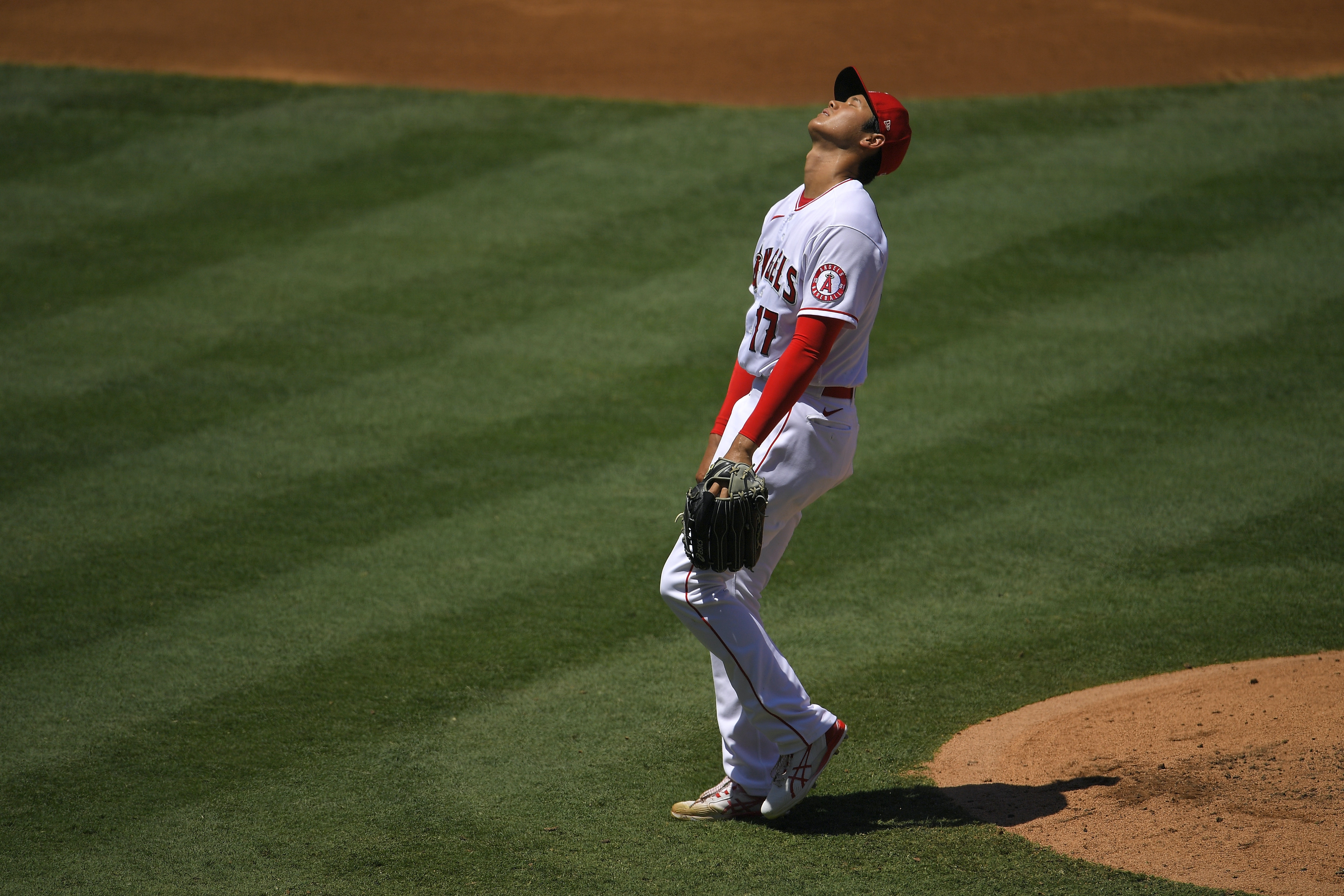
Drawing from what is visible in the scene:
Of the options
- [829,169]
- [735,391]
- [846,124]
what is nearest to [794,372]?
[735,391]

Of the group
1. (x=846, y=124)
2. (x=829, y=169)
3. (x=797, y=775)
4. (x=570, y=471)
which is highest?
(x=846, y=124)

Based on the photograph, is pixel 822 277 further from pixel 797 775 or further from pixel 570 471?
pixel 570 471

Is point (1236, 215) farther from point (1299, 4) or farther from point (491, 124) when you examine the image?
point (491, 124)

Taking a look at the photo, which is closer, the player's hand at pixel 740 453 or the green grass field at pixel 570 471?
the player's hand at pixel 740 453

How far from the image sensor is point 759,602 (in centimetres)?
364

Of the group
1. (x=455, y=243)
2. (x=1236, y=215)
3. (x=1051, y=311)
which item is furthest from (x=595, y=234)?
(x=1236, y=215)

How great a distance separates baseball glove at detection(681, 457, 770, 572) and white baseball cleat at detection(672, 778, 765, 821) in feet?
2.35

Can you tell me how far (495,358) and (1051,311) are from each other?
3579 millimetres

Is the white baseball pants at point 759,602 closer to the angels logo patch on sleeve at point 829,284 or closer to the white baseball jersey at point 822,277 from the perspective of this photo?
the white baseball jersey at point 822,277

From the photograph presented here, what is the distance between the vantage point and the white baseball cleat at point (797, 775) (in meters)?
3.54

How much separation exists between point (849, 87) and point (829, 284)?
26.8 inches

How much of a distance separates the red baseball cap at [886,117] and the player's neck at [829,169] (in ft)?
0.33

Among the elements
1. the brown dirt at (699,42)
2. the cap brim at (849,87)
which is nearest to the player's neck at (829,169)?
the cap brim at (849,87)

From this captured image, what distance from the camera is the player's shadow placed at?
3543mm
